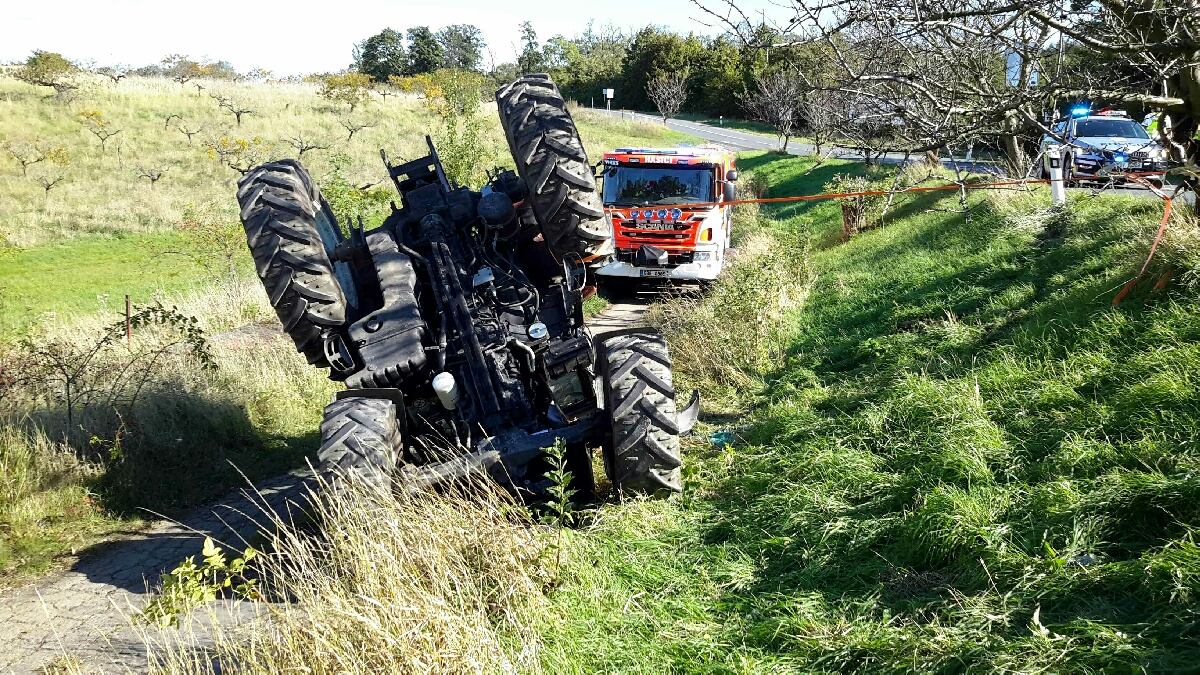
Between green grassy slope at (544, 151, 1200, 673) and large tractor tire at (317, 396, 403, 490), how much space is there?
134 cm

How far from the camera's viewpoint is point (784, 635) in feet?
13.5

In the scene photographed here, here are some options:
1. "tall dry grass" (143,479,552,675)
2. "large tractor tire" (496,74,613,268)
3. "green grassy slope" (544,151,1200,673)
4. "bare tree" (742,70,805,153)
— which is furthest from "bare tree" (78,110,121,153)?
"tall dry grass" (143,479,552,675)

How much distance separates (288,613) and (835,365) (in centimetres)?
615

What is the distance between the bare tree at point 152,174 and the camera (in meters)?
29.8

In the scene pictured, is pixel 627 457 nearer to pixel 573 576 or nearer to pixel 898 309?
pixel 573 576

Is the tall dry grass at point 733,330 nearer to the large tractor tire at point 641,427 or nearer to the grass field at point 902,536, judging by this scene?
the grass field at point 902,536

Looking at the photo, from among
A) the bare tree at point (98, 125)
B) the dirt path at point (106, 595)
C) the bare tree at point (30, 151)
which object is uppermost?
the bare tree at point (98, 125)

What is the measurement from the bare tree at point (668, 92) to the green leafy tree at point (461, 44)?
678 inches

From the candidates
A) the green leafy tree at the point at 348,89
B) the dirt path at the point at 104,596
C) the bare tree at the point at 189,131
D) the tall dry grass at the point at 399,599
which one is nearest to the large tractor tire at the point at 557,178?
the tall dry grass at the point at 399,599

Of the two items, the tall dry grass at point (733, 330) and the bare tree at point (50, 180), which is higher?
the bare tree at point (50, 180)

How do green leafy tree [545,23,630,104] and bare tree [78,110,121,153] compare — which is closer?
bare tree [78,110,121,153]

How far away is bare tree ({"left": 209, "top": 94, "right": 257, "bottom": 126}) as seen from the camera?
Result: 38.6 m

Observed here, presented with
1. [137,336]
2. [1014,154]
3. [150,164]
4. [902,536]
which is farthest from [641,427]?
[150,164]

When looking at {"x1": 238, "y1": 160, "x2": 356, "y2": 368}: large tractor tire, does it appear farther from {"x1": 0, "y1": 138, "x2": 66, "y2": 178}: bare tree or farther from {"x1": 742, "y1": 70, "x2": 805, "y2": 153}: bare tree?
{"x1": 0, "y1": 138, "x2": 66, "y2": 178}: bare tree
